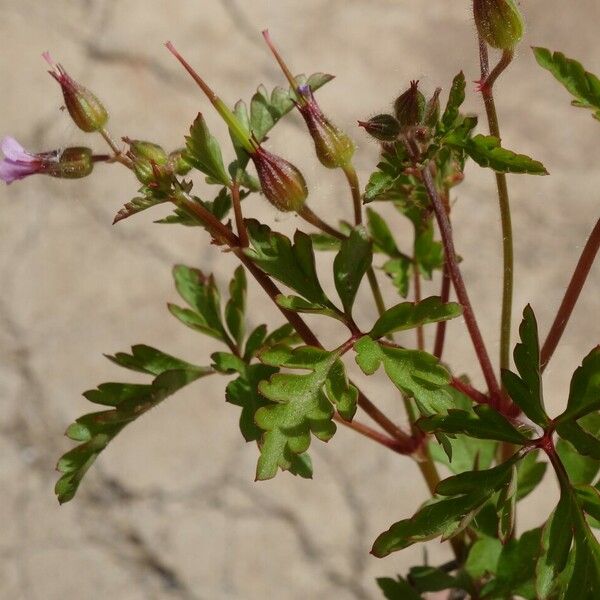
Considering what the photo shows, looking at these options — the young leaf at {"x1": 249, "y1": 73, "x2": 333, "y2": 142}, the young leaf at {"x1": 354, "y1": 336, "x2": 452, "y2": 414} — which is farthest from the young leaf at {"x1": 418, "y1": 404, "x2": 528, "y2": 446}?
the young leaf at {"x1": 249, "y1": 73, "x2": 333, "y2": 142}

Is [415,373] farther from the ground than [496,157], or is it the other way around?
[496,157]

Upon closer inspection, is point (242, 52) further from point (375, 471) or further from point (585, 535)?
point (585, 535)

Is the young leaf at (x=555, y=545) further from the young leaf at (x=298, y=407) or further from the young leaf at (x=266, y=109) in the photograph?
the young leaf at (x=266, y=109)

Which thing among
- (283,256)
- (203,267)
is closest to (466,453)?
(283,256)

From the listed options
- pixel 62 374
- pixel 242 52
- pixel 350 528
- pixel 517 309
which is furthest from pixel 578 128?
pixel 62 374

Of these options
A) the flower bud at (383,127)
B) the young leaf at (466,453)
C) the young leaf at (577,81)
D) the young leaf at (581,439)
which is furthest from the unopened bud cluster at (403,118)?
the young leaf at (466,453)

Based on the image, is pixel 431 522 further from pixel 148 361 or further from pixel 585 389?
pixel 148 361
